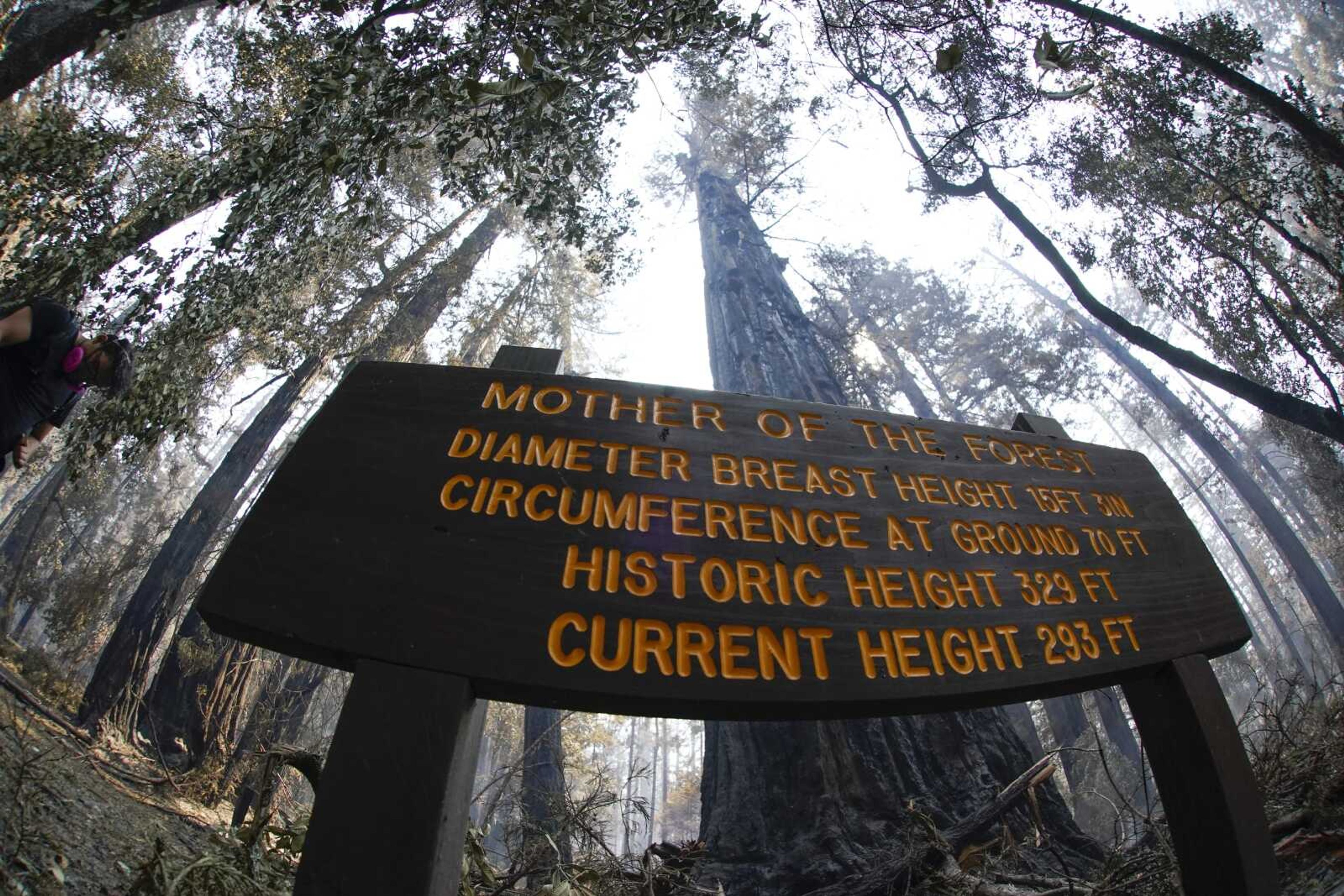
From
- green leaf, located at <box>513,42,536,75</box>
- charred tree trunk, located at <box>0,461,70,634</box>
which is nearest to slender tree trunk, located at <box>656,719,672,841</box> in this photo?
charred tree trunk, located at <box>0,461,70,634</box>

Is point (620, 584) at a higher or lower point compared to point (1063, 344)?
lower

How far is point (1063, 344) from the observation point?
1537 cm

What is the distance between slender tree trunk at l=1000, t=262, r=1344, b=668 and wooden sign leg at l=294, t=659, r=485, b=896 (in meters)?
14.5

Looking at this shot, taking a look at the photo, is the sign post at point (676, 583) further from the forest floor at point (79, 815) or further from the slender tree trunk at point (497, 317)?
the slender tree trunk at point (497, 317)

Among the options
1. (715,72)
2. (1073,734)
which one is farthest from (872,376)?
(1073,734)

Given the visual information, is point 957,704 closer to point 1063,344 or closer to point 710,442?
point 710,442

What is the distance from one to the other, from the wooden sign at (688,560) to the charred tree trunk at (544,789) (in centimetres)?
79

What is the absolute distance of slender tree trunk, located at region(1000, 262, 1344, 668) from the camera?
12.8 meters

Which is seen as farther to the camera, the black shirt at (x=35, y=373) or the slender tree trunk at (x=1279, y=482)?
the slender tree trunk at (x=1279, y=482)

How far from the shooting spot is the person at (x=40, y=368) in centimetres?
226

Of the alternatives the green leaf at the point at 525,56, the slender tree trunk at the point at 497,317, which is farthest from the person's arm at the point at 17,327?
the slender tree trunk at the point at 497,317

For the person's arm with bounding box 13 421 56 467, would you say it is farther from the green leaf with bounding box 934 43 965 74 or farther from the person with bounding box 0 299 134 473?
the green leaf with bounding box 934 43 965 74

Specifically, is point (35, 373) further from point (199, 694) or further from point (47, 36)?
point (199, 694)

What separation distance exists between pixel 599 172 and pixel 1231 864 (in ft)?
17.2
